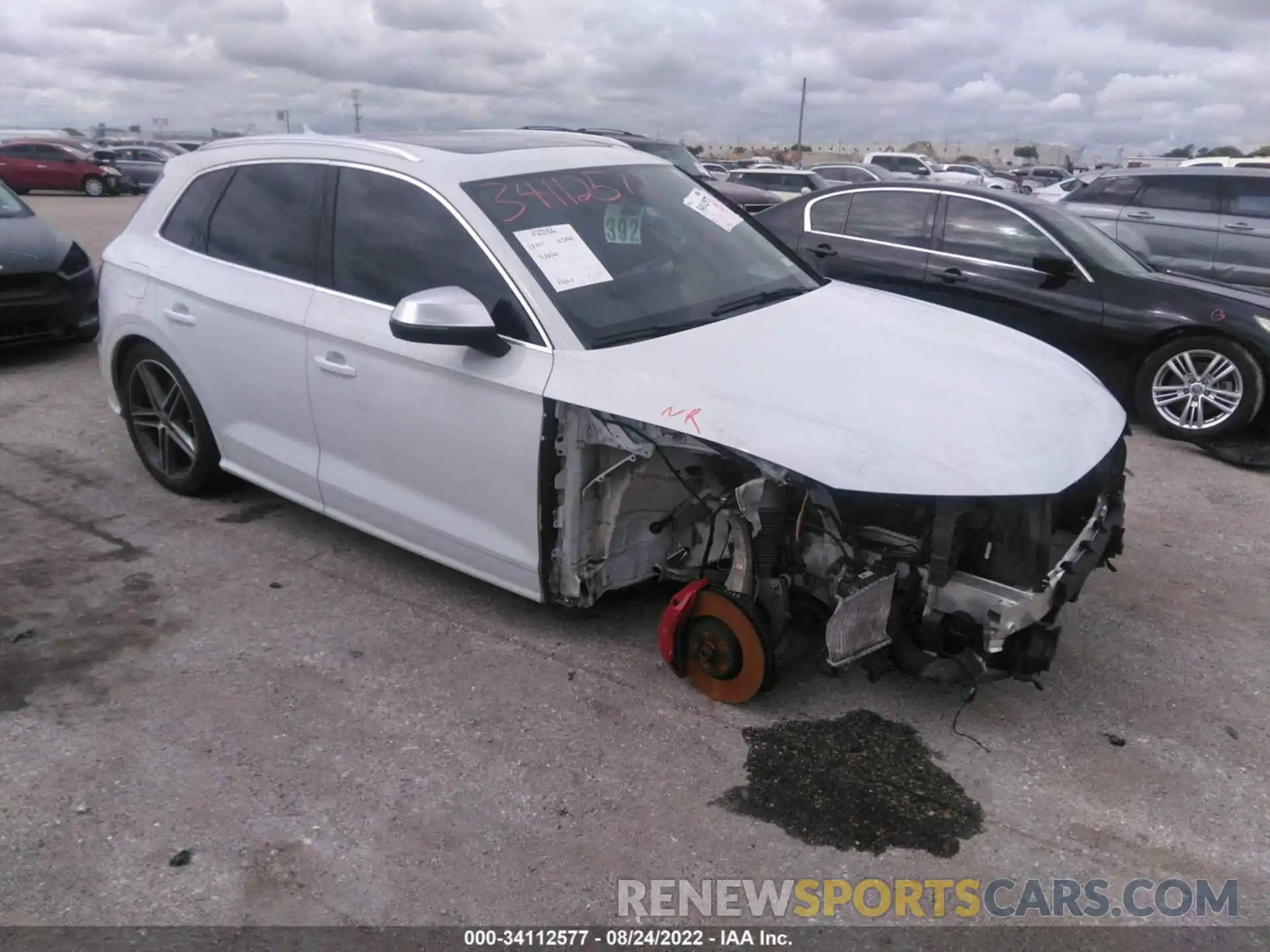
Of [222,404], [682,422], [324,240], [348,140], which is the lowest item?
[222,404]

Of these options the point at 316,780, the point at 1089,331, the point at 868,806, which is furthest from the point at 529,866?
the point at 1089,331

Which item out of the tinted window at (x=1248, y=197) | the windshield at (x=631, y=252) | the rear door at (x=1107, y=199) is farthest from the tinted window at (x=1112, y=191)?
the windshield at (x=631, y=252)

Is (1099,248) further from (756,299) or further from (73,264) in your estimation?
(73,264)

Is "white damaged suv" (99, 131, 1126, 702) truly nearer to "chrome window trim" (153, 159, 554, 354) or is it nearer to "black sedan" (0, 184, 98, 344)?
"chrome window trim" (153, 159, 554, 354)

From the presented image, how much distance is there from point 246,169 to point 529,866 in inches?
133

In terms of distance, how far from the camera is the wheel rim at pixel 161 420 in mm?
4922

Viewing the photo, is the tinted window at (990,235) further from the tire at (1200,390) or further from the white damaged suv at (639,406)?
the white damaged suv at (639,406)

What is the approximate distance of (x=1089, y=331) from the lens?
6738mm

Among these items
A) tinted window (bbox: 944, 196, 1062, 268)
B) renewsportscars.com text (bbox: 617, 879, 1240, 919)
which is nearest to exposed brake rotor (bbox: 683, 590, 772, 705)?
renewsportscars.com text (bbox: 617, 879, 1240, 919)

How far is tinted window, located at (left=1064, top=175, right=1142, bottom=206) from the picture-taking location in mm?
10938

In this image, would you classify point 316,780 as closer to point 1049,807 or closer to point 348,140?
point 1049,807

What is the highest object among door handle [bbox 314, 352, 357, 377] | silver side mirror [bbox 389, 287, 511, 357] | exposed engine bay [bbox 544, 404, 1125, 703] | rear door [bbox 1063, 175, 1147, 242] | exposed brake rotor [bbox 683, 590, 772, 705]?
rear door [bbox 1063, 175, 1147, 242]

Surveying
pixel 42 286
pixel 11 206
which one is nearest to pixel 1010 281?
pixel 42 286

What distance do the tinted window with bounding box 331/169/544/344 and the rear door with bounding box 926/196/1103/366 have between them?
178 inches
